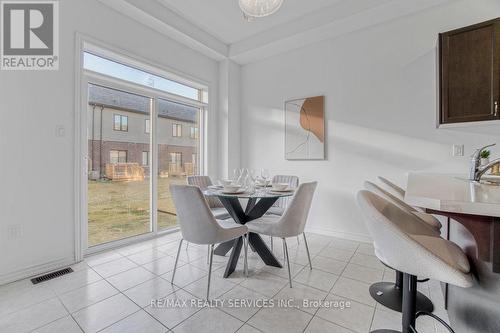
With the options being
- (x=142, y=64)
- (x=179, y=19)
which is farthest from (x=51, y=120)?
(x=179, y=19)

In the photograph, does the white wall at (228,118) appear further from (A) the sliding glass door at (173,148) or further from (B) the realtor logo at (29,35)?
(B) the realtor logo at (29,35)

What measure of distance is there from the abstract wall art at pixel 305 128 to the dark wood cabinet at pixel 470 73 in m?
1.42

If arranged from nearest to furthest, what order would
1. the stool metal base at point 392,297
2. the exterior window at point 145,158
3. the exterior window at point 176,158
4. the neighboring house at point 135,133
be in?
the stool metal base at point 392,297
the neighboring house at point 135,133
the exterior window at point 145,158
the exterior window at point 176,158

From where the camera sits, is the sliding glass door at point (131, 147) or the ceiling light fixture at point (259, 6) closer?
the ceiling light fixture at point (259, 6)

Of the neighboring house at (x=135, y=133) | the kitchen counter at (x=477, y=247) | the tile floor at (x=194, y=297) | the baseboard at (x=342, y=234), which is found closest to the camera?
the kitchen counter at (x=477, y=247)

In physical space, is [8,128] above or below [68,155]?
Answer: above

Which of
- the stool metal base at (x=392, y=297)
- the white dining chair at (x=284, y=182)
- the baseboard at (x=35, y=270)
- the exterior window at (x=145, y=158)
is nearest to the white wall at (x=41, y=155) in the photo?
the baseboard at (x=35, y=270)

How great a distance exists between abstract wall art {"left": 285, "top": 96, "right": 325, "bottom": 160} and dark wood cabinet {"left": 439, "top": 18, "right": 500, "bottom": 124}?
4.65ft

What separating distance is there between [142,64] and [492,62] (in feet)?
12.6

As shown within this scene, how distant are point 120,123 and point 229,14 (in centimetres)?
211

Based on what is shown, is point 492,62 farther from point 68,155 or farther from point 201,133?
point 68,155

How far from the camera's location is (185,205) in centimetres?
183

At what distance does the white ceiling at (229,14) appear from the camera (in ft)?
9.89

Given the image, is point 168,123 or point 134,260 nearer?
point 134,260
